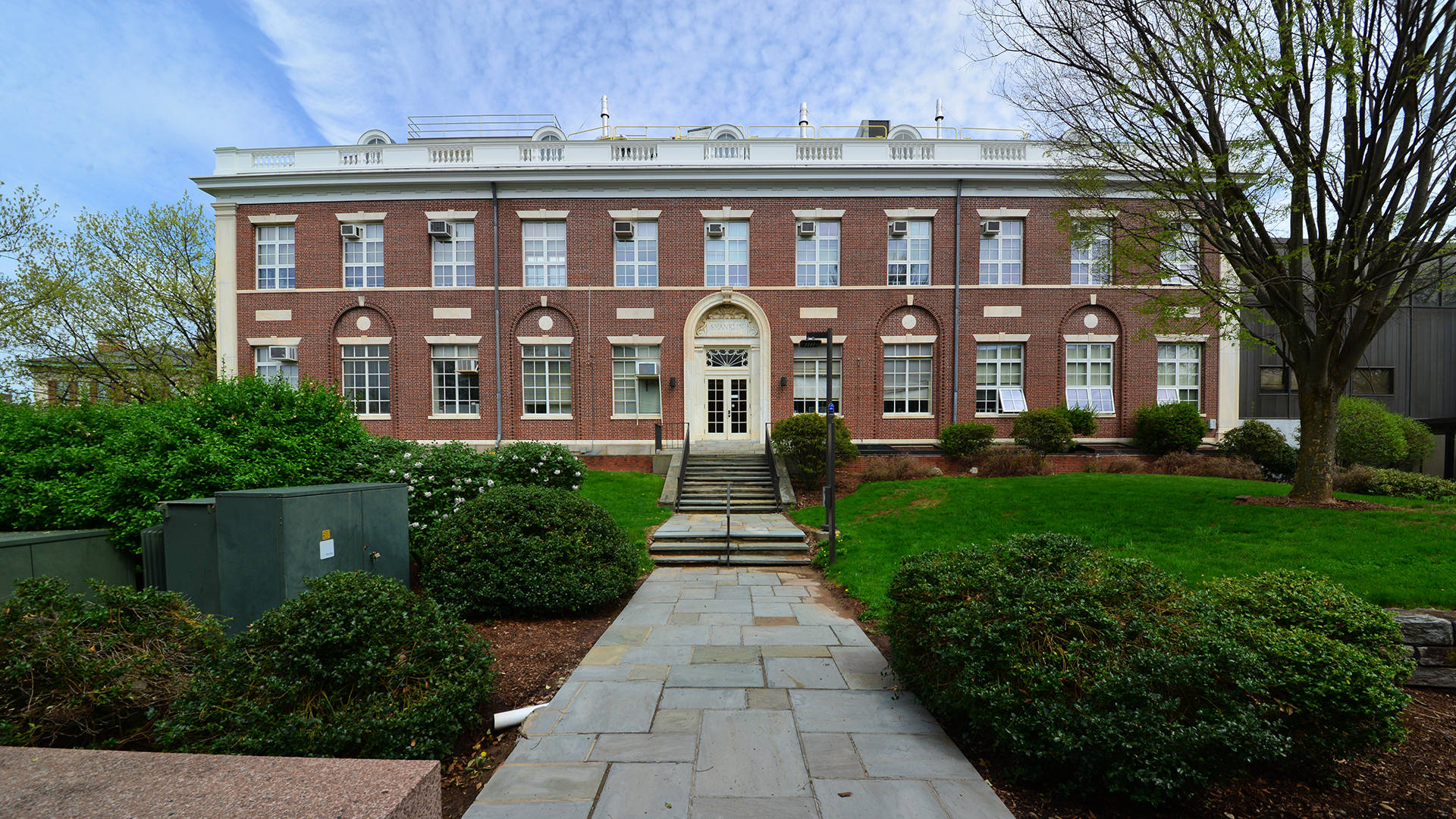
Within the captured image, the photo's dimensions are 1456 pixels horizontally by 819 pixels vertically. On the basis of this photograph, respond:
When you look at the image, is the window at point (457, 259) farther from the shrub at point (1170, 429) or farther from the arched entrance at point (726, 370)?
the shrub at point (1170, 429)

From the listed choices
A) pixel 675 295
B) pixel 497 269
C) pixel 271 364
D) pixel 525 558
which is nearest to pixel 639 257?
pixel 675 295

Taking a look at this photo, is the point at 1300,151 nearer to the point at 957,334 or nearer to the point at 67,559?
the point at 957,334

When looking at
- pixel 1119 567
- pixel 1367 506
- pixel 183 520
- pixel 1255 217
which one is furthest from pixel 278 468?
pixel 1367 506

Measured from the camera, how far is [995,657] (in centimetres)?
335

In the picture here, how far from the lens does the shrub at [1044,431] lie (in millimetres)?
15930

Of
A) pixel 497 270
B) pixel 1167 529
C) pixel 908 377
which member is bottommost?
pixel 1167 529

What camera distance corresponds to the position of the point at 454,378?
61.0ft

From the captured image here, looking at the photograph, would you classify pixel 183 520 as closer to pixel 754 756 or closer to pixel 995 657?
pixel 754 756

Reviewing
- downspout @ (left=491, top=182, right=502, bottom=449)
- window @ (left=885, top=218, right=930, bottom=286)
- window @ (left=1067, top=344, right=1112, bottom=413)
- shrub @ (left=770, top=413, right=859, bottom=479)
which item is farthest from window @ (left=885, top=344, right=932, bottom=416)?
downspout @ (left=491, top=182, right=502, bottom=449)

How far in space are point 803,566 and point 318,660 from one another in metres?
6.82

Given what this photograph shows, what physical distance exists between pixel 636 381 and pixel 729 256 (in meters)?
5.12

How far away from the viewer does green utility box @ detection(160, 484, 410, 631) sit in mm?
4602

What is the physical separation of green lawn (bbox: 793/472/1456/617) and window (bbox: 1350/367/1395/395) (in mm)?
15943

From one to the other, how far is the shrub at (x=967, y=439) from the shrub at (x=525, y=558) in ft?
40.5
